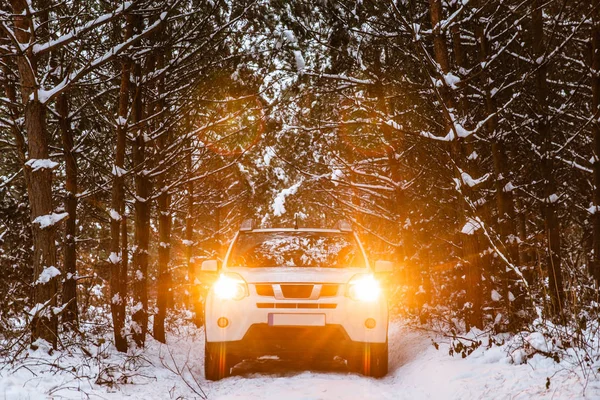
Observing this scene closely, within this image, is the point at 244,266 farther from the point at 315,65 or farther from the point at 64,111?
the point at 315,65

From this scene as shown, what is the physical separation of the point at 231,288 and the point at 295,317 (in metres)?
0.84

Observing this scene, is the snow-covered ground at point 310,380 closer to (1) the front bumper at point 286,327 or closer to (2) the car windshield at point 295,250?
(1) the front bumper at point 286,327

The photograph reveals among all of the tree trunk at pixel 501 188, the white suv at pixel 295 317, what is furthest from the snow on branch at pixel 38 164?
the tree trunk at pixel 501 188

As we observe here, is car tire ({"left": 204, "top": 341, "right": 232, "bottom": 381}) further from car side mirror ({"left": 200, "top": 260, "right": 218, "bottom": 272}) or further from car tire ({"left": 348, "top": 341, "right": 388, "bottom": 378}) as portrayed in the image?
car tire ({"left": 348, "top": 341, "right": 388, "bottom": 378})

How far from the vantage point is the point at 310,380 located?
234 inches

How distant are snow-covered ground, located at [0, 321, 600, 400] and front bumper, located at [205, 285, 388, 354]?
403 millimetres

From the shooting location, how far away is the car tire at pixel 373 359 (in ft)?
21.1

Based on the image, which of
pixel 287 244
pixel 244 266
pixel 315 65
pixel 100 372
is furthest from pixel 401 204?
pixel 100 372

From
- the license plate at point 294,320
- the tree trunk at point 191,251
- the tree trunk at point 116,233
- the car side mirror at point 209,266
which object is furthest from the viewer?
the tree trunk at point 191,251

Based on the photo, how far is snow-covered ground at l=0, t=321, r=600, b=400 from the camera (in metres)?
4.50

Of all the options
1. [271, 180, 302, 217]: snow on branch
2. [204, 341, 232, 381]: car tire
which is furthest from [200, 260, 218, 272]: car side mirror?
[271, 180, 302, 217]: snow on branch

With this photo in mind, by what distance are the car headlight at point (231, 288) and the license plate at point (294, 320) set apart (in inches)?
17.9

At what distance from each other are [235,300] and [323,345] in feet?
3.82

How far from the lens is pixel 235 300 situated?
6375mm
